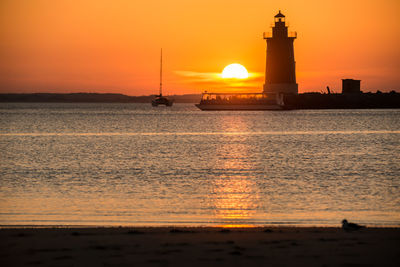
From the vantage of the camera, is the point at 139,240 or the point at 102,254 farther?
the point at 139,240

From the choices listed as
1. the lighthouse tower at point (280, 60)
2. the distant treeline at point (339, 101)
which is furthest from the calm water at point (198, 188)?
the distant treeline at point (339, 101)

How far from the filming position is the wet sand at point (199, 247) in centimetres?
699

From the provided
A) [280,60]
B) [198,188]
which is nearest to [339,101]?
[280,60]

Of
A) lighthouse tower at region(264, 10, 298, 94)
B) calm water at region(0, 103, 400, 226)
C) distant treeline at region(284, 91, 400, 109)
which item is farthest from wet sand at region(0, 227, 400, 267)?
distant treeline at region(284, 91, 400, 109)

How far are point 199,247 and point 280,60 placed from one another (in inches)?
3205

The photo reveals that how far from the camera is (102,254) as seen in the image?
737 cm

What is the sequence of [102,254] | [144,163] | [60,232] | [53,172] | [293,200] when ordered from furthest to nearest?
[144,163], [53,172], [293,200], [60,232], [102,254]

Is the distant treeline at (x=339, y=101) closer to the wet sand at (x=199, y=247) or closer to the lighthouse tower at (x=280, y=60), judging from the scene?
the lighthouse tower at (x=280, y=60)

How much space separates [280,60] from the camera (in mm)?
87438

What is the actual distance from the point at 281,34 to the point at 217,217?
76581 mm

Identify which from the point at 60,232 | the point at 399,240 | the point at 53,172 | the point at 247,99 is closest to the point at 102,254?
the point at 60,232

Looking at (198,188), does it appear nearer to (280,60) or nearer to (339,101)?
(280,60)

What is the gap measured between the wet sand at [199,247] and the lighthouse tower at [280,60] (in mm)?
79555

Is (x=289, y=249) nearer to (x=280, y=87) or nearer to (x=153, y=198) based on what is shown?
(x=153, y=198)
